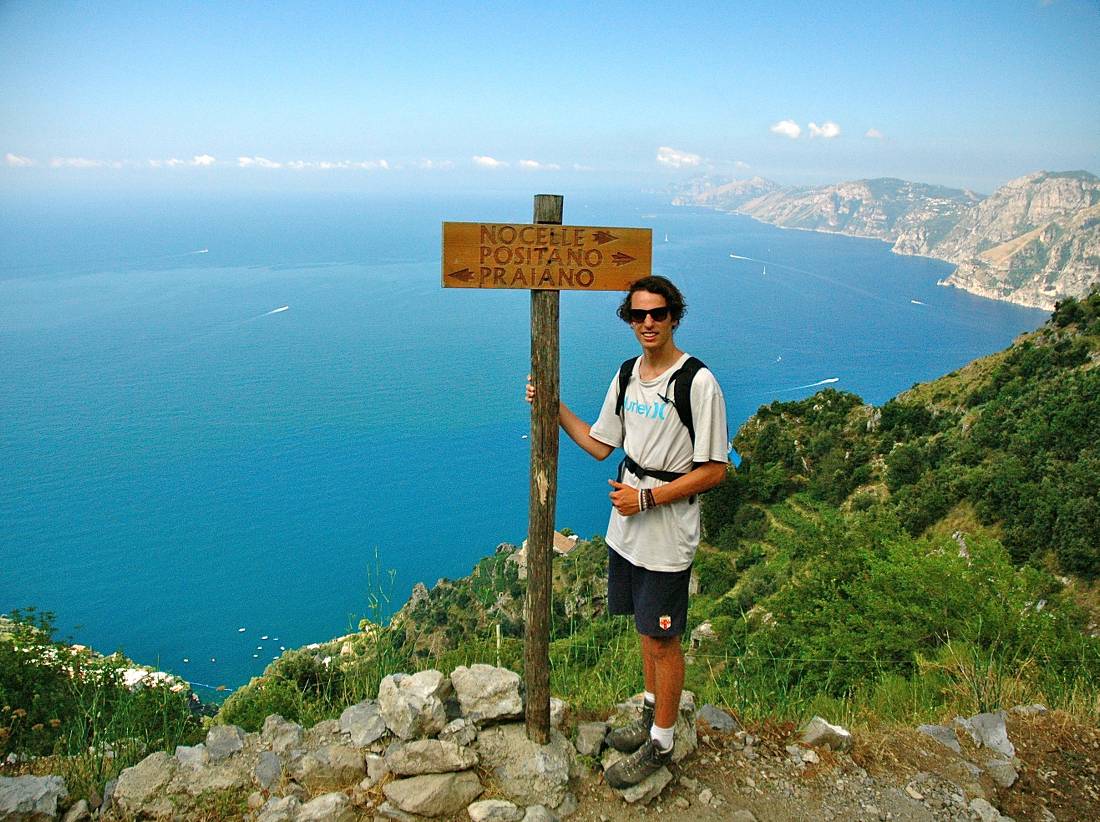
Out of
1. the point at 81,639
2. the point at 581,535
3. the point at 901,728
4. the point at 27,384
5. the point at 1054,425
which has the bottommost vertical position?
the point at 81,639

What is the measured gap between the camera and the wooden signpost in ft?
9.53

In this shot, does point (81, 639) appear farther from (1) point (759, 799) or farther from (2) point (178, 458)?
(1) point (759, 799)

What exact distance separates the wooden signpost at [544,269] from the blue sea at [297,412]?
1588cm

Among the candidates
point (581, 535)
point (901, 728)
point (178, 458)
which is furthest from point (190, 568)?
point (901, 728)

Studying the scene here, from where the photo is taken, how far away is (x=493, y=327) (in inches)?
3371

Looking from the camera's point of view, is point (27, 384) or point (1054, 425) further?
point (27, 384)

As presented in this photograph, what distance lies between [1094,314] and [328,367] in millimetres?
59731

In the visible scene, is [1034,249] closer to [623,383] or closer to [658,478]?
[623,383]

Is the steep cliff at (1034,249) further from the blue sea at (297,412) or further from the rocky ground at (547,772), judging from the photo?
the rocky ground at (547,772)

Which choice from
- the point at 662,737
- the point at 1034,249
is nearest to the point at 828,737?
the point at 662,737

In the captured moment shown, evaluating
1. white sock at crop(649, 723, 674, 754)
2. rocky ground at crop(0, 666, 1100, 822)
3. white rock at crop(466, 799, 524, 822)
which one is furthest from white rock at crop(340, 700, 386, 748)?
white sock at crop(649, 723, 674, 754)

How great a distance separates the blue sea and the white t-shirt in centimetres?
1618

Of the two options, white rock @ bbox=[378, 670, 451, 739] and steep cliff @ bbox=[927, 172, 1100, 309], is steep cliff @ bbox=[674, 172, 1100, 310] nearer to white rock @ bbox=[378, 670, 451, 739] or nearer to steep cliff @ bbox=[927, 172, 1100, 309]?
steep cliff @ bbox=[927, 172, 1100, 309]

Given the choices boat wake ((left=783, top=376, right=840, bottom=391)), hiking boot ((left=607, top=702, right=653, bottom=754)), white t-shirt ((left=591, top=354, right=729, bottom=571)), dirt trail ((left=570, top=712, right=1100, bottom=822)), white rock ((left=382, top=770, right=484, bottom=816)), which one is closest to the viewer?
white t-shirt ((left=591, top=354, right=729, bottom=571))
